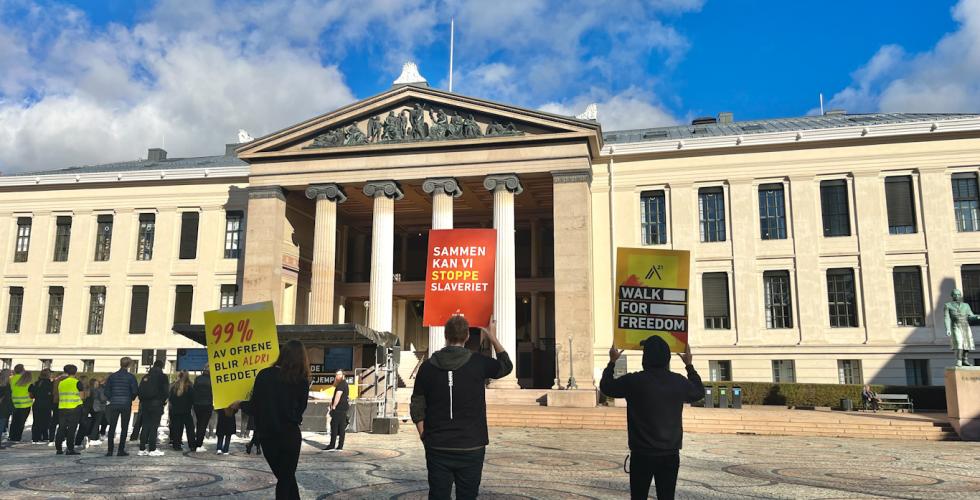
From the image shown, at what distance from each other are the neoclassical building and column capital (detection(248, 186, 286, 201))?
162 millimetres

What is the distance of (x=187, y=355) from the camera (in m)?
33.9

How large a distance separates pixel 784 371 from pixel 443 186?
18.8 metres

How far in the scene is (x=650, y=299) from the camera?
873 cm

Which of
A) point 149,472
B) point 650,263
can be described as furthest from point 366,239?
point 650,263

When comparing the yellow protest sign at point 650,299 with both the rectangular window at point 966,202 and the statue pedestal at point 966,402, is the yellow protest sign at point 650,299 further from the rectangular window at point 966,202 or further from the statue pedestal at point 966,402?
the rectangular window at point 966,202

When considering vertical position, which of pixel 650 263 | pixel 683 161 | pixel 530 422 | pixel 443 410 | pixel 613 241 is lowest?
pixel 530 422

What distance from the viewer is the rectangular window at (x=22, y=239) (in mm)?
46062

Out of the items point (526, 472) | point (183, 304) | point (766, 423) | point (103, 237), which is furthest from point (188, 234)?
point (526, 472)

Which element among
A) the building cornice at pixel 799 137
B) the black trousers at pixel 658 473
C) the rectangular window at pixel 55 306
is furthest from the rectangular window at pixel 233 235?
the black trousers at pixel 658 473

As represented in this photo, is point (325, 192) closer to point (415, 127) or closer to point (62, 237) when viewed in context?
point (415, 127)

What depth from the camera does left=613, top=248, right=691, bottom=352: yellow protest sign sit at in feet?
28.3

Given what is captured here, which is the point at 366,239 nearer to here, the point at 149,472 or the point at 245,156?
the point at 245,156

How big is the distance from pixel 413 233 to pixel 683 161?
17809 mm

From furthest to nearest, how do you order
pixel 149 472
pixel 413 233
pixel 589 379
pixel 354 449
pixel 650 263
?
1. pixel 413 233
2. pixel 589 379
3. pixel 354 449
4. pixel 149 472
5. pixel 650 263
